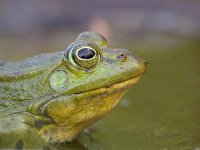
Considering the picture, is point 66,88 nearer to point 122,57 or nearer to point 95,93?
point 95,93

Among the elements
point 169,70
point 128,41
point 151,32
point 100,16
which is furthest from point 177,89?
point 100,16

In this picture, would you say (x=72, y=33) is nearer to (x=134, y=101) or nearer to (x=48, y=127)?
(x=134, y=101)

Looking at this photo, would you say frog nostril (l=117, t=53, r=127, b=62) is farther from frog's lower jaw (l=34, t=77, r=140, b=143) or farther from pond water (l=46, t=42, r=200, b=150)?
pond water (l=46, t=42, r=200, b=150)

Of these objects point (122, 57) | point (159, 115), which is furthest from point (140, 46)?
point (122, 57)

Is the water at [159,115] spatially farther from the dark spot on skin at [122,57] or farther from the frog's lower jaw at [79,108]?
the dark spot on skin at [122,57]

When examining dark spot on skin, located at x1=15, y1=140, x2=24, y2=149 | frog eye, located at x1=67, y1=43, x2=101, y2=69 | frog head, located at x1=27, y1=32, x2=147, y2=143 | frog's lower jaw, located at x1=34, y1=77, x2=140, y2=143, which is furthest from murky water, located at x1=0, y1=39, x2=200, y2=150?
frog eye, located at x1=67, y1=43, x2=101, y2=69

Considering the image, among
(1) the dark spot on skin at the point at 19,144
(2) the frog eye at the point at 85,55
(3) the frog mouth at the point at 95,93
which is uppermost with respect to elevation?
(2) the frog eye at the point at 85,55

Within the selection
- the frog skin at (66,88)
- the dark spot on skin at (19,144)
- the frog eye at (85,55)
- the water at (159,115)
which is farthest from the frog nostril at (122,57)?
the dark spot on skin at (19,144)
